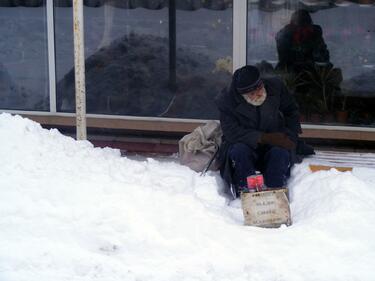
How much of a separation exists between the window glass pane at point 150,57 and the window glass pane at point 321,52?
403mm

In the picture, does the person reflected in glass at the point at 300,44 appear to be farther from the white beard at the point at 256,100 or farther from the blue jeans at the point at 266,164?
the blue jeans at the point at 266,164

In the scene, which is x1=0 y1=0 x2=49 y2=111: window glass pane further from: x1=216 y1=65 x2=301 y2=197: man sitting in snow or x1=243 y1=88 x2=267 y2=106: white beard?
x1=243 y1=88 x2=267 y2=106: white beard

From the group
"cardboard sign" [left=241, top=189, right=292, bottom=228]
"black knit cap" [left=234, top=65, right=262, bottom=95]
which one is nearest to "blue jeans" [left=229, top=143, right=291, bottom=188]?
"black knit cap" [left=234, top=65, right=262, bottom=95]

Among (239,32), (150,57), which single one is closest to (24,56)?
(150,57)

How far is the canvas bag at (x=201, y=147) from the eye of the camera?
22.4 feet

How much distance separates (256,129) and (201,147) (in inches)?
26.2

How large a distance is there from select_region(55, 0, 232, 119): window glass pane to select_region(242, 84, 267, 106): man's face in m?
1.84

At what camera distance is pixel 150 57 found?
826cm

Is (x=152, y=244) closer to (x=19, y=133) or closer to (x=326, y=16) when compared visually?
(x=19, y=133)

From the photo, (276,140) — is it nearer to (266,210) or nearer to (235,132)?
(235,132)

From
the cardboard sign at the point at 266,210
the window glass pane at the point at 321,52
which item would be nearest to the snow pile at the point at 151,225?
the cardboard sign at the point at 266,210

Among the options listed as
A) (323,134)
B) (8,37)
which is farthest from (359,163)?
(8,37)

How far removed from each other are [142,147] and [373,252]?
12.2 feet

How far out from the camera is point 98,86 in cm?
849
